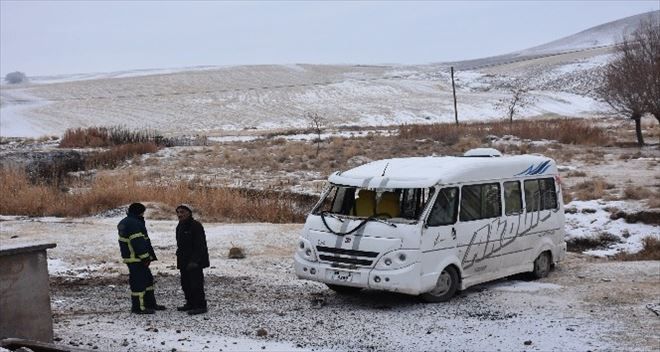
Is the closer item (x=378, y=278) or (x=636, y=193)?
(x=378, y=278)

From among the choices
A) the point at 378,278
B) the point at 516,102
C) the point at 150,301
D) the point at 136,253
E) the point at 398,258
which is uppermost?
the point at 516,102

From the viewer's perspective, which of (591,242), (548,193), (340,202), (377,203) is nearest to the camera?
(377,203)

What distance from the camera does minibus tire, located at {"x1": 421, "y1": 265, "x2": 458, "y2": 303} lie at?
1215cm

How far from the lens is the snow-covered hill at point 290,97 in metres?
78.6

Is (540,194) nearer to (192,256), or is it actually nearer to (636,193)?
(192,256)

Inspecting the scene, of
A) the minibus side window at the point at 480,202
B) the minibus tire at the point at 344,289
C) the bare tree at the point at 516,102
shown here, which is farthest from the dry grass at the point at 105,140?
the bare tree at the point at 516,102

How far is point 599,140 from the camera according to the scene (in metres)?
44.9

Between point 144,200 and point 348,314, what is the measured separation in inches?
551

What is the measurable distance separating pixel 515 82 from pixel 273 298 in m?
102

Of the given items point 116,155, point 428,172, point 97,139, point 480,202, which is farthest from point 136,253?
point 97,139

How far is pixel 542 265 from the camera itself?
14.6 meters

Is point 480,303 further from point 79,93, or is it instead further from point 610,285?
point 79,93

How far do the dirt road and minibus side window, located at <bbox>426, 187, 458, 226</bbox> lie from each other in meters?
1.25

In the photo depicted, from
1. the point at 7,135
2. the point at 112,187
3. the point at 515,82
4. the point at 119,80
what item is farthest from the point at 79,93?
the point at 112,187
